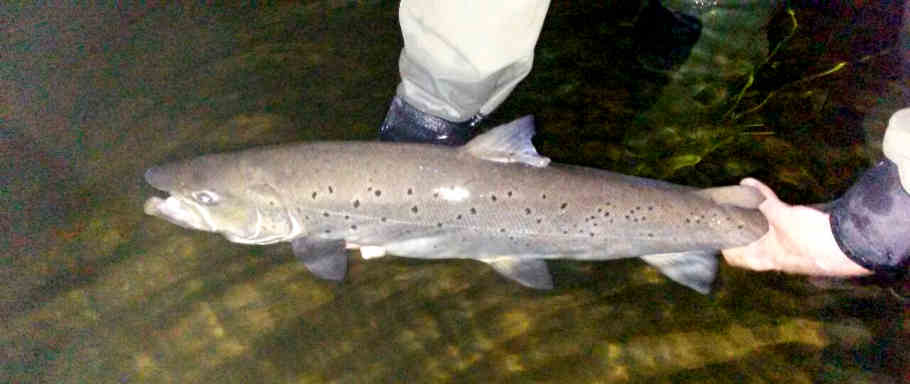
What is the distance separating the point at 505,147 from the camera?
2145 millimetres

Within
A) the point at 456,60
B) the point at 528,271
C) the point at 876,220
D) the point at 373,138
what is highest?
the point at 456,60

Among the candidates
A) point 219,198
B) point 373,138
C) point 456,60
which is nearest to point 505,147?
point 456,60

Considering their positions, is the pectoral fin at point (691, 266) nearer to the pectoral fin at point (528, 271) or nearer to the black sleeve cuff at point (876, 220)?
the pectoral fin at point (528, 271)

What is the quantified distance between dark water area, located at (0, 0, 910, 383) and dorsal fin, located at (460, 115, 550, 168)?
765mm

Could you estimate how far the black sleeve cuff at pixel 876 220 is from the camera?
222 centimetres

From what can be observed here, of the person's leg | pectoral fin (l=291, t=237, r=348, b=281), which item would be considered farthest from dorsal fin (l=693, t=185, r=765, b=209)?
pectoral fin (l=291, t=237, r=348, b=281)

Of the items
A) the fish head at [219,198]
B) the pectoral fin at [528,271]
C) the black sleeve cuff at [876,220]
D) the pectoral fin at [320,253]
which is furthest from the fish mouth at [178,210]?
the black sleeve cuff at [876,220]

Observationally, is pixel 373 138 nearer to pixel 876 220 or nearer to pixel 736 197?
pixel 736 197

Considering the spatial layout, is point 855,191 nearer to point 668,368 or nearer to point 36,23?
point 668,368

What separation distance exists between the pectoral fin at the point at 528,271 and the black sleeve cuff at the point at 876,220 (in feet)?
4.08

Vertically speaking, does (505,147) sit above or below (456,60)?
below

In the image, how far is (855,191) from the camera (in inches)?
93.2

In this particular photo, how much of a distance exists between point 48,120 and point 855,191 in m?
4.20

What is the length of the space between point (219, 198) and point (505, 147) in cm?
112
